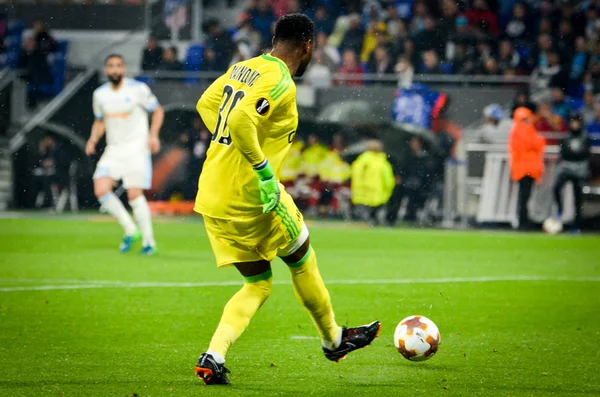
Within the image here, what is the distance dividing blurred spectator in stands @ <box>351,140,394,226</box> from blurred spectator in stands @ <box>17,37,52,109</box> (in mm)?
8259

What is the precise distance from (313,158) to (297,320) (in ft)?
45.7

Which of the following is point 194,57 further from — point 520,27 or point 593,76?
point 593,76

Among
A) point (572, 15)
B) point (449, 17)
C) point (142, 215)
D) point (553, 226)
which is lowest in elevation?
point (553, 226)

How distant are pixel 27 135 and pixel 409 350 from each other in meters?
18.6

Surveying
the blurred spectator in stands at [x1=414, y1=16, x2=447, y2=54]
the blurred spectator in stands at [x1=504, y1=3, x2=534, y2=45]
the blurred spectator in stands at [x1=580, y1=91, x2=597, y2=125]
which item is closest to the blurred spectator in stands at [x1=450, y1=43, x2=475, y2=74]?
the blurred spectator in stands at [x1=414, y1=16, x2=447, y2=54]

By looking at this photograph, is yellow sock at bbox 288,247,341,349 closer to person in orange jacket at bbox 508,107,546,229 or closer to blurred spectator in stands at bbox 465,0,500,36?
person in orange jacket at bbox 508,107,546,229

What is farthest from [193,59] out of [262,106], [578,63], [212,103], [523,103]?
[262,106]

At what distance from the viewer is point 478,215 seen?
20.4 m

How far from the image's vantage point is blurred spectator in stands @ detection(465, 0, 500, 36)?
23.4 meters

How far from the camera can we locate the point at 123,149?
1348 centimetres

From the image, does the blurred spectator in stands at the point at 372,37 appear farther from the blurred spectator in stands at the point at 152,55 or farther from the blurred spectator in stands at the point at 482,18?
the blurred spectator in stands at the point at 152,55

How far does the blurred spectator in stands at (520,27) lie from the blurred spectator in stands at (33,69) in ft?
33.8

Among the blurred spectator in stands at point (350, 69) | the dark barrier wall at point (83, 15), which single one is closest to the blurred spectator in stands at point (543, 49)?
the blurred spectator in stands at point (350, 69)

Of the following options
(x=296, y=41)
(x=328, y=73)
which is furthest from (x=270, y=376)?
(x=328, y=73)
